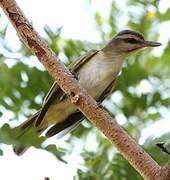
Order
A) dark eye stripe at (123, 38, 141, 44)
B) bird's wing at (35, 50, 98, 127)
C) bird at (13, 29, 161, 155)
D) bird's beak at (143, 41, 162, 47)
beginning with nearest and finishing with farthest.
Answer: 1. bird's wing at (35, 50, 98, 127)
2. bird's beak at (143, 41, 162, 47)
3. bird at (13, 29, 161, 155)
4. dark eye stripe at (123, 38, 141, 44)

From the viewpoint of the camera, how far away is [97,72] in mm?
3010

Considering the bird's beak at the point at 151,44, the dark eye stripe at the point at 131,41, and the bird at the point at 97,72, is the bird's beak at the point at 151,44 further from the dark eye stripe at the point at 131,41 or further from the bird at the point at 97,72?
the dark eye stripe at the point at 131,41

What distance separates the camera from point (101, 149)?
2422mm

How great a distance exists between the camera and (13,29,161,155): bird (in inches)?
110

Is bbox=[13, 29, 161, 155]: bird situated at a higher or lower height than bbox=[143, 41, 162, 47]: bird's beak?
higher

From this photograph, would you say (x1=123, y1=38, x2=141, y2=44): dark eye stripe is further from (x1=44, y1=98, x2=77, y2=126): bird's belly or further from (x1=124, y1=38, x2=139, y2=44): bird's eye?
(x1=44, y1=98, x2=77, y2=126): bird's belly

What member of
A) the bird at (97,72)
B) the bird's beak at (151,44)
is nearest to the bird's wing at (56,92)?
the bird at (97,72)

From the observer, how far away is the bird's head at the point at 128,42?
2.81 m

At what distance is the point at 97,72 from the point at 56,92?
0.44 metres

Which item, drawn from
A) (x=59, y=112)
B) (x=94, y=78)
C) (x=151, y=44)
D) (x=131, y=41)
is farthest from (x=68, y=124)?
(x=131, y=41)

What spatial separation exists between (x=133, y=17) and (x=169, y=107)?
571mm

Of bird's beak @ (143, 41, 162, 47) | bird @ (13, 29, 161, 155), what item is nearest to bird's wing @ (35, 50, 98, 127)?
bird @ (13, 29, 161, 155)

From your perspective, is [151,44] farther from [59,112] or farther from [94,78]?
[59,112]

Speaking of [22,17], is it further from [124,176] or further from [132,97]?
[132,97]
